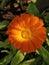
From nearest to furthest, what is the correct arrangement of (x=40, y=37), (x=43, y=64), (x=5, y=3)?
(x=40, y=37) < (x=43, y=64) < (x=5, y=3)

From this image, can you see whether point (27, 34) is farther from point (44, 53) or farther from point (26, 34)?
point (44, 53)

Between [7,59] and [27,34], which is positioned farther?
[7,59]

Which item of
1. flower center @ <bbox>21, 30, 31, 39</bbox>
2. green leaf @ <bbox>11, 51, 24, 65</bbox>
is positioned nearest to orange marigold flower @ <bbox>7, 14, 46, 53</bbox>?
flower center @ <bbox>21, 30, 31, 39</bbox>

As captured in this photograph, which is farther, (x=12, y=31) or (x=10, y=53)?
(x=10, y=53)

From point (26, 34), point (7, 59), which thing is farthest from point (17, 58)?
Answer: point (26, 34)

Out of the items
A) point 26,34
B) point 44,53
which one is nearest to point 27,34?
point 26,34

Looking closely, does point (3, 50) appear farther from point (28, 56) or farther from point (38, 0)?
point (38, 0)

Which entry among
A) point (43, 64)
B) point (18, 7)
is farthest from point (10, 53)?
point (18, 7)

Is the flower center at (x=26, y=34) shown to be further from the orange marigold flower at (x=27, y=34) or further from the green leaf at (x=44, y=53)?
the green leaf at (x=44, y=53)

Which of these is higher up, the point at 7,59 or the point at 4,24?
the point at 4,24
